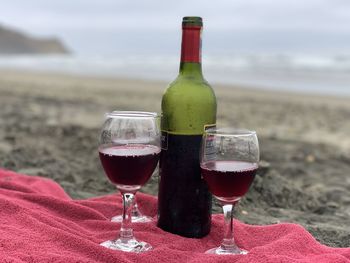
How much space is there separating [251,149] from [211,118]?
0.29m

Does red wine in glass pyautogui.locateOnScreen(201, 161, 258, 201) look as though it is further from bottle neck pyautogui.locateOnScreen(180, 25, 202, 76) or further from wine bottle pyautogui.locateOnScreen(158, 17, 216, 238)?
bottle neck pyautogui.locateOnScreen(180, 25, 202, 76)

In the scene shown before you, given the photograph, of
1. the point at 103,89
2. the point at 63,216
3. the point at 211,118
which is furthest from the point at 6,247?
the point at 103,89

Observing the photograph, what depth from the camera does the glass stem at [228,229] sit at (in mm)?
2160

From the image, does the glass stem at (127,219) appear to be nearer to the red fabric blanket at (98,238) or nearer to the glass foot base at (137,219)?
the red fabric blanket at (98,238)

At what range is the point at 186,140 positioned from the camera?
89.9 inches

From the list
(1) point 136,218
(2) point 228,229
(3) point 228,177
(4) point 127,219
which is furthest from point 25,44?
(3) point 228,177

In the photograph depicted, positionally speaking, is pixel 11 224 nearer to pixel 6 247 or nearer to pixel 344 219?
pixel 6 247

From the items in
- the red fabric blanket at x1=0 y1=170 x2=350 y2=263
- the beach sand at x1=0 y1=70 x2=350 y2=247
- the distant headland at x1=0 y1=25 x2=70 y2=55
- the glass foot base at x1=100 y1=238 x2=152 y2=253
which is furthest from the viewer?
the distant headland at x1=0 y1=25 x2=70 y2=55

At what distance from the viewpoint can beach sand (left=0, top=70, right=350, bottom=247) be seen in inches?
146

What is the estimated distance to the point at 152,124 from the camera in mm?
2193

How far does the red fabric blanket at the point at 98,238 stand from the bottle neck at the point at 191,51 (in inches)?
28.9

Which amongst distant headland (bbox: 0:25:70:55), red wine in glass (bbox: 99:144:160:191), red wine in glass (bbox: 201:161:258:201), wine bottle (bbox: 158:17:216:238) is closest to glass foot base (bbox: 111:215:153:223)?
wine bottle (bbox: 158:17:216:238)

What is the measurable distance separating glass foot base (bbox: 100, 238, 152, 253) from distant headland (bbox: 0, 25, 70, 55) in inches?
3510

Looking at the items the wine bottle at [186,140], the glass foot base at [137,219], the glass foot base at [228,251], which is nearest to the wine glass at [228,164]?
the glass foot base at [228,251]
